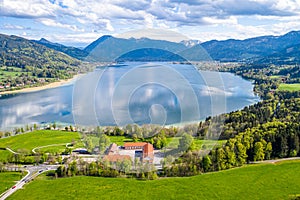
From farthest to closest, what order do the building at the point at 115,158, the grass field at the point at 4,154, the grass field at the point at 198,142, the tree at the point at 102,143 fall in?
1. the grass field at the point at 4,154
2. the grass field at the point at 198,142
3. the tree at the point at 102,143
4. the building at the point at 115,158

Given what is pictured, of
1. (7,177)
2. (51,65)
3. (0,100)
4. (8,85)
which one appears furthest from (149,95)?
(51,65)

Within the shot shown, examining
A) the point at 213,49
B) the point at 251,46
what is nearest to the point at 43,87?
the point at 213,49

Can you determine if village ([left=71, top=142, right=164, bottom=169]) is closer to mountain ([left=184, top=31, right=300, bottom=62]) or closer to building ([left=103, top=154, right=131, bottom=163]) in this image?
building ([left=103, top=154, right=131, bottom=163])

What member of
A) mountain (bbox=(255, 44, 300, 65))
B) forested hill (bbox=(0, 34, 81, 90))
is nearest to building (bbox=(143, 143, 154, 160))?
forested hill (bbox=(0, 34, 81, 90))

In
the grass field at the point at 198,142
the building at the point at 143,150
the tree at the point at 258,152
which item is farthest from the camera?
the grass field at the point at 198,142

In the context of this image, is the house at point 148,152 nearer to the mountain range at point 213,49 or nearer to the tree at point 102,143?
the tree at point 102,143

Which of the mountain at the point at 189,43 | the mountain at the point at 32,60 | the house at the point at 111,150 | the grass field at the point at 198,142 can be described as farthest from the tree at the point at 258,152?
the mountain at the point at 32,60

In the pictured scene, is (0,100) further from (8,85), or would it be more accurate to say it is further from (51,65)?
(51,65)
